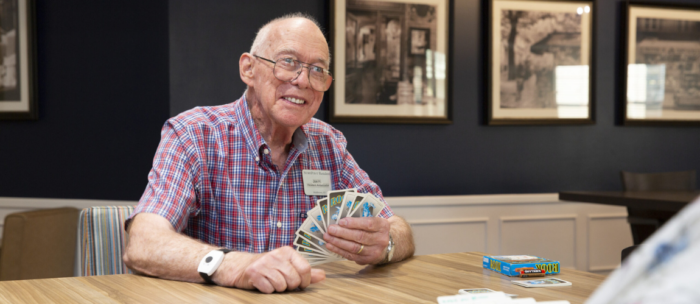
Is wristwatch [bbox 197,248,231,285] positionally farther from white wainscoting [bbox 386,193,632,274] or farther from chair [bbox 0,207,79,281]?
white wainscoting [bbox 386,193,632,274]

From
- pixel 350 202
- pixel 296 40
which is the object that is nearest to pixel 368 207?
pixel 350 202

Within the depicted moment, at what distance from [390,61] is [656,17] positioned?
216 cm

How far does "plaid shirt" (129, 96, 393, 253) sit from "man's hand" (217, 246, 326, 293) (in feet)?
1.63

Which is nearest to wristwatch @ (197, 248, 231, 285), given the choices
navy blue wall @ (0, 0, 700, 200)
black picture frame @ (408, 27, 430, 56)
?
navy blue wall @ (0, 0, 700, 200)

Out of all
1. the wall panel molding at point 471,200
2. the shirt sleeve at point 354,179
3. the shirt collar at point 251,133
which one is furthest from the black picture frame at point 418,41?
the shirt collar at point 251,133

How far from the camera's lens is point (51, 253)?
11.0 feet

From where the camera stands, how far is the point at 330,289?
1328mm

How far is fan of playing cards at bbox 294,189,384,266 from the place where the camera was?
158 cm

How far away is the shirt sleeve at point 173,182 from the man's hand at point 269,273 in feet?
1.22

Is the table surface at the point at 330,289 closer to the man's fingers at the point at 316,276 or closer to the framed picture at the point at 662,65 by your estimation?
the man's fingers at the point at 316,276

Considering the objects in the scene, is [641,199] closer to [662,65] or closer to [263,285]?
[662,65]

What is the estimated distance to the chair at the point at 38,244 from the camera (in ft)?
9.99

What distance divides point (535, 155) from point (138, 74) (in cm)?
268

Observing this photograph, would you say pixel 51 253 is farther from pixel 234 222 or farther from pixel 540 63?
pixel 540 63
